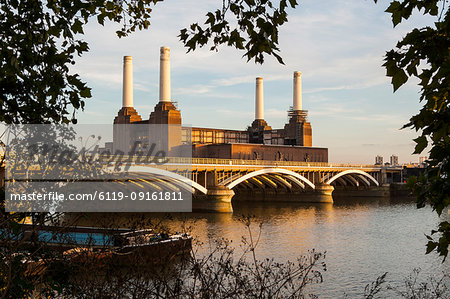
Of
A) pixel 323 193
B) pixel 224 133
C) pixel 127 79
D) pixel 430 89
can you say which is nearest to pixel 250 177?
pixel 323 193

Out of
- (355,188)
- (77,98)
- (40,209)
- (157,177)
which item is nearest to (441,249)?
(77,98)

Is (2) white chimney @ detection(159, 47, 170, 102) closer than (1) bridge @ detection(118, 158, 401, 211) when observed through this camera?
No

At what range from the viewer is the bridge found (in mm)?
44281

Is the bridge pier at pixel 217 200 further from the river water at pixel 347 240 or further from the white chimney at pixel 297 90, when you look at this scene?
the white chimney at pixel 297 90

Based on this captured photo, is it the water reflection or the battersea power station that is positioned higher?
the battersea power station

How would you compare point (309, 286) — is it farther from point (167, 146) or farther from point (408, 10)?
point (167, 146)

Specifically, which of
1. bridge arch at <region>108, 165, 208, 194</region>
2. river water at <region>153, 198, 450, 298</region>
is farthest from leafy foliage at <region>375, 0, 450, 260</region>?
bridge arch at <region>108, 165, 208, 194</region>

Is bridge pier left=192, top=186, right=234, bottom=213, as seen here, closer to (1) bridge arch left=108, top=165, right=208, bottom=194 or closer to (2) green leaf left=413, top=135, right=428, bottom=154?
(1) bridge arch left=108, top=165, right=208, bottom=194

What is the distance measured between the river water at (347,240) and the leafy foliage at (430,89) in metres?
11.3

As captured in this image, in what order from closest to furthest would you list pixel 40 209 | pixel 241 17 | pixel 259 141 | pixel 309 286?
pixel 241 17 → pixel 40 209 → pixel 309 286 → pixel 259 141

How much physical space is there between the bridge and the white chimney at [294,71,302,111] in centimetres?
1831

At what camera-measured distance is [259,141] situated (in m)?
89.4

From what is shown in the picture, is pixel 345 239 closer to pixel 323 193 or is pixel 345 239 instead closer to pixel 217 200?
pixel 217 200

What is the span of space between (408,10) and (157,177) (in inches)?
1519
